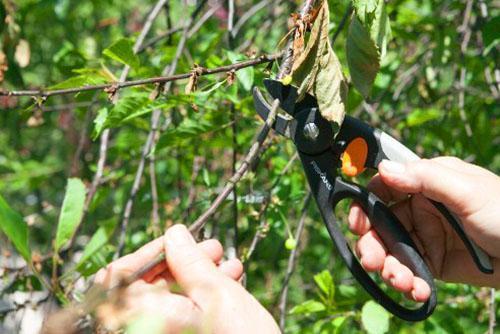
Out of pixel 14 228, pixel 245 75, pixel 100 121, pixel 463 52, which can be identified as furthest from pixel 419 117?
pixel 14 228

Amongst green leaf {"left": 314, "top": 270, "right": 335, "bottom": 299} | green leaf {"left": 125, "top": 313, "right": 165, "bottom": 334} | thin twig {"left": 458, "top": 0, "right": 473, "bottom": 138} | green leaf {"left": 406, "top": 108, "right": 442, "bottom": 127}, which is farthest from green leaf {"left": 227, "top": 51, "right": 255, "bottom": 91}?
green leaf {"left": 125, "top": 313, "right": 165, "bottom": 334}

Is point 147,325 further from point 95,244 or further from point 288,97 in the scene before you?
point 95,244

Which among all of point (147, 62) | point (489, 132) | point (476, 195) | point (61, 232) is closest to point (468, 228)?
point (476, 195)

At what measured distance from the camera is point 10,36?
235 cm

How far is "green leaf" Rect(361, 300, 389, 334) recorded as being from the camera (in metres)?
1.92

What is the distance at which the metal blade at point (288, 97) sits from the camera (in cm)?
146

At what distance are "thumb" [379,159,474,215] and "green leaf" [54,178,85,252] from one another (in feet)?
2.30

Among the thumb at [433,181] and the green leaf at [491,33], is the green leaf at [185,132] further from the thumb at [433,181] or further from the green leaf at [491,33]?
the green leaf at [491,33]

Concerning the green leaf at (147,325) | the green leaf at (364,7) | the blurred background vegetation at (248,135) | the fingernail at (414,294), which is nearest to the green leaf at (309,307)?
the blurred background vegetation at (248,135)

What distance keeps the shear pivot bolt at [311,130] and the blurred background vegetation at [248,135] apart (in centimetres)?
14

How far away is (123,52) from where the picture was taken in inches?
70.1

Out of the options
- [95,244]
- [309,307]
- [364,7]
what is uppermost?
[364,7]

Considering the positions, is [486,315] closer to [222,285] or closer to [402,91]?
[402,91]

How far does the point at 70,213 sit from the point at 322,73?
0.71 metres
